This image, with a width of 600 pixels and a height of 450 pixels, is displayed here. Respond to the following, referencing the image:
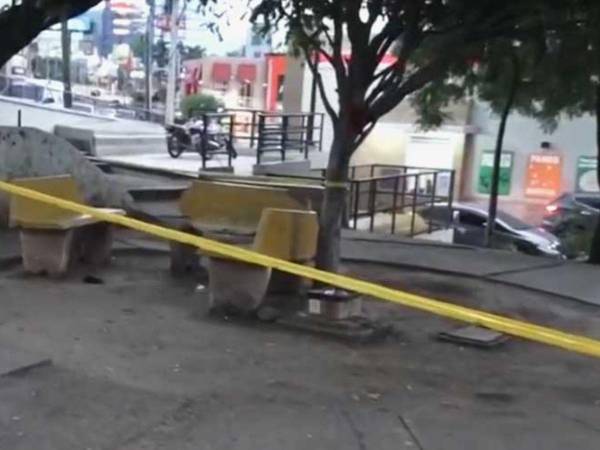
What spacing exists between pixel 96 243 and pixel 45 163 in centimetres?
206

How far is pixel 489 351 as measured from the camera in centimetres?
771

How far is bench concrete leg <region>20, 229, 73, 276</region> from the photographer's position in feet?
31.0

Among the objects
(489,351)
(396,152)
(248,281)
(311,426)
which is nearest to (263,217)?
(248,281)

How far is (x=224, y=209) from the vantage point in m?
9.81

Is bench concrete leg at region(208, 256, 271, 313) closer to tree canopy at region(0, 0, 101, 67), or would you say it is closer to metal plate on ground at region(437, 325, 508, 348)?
metal plate on ground at region(437, 325, 508, 348)

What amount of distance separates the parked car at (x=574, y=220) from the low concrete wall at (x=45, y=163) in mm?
8823

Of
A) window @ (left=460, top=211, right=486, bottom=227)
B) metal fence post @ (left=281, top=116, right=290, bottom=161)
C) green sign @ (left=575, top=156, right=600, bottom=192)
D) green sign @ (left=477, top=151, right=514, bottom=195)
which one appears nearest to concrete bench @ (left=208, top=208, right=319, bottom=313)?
window @ (left=460, top=211, right=486, bottom=227)

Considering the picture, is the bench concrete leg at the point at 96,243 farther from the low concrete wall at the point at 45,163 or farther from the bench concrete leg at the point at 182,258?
the low concrete wall at the point at 45,163

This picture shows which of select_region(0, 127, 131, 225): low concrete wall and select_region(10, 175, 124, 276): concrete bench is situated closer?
select_region(10, 175, 124, 276): concrete bench

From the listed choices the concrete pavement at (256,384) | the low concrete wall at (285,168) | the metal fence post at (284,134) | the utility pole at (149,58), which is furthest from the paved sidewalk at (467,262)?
the utility pole at (149,58)

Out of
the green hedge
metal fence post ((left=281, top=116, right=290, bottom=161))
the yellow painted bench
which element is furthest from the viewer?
the green hedge

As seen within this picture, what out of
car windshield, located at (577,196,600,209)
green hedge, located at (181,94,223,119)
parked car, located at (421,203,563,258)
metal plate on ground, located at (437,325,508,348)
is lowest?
parked car, located at (421,203,563,258)

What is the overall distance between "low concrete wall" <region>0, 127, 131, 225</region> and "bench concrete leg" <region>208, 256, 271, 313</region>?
4.07m

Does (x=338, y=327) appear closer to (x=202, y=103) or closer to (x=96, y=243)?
(x=96, y=243)
